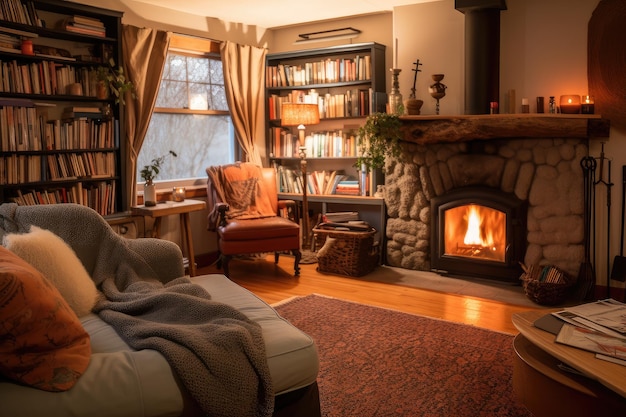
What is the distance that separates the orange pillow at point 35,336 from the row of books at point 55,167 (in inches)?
104

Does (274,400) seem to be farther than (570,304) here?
No

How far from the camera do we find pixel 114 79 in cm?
472

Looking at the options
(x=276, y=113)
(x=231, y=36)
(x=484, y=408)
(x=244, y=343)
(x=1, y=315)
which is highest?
(x=231, y=36)

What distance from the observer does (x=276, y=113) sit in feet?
20.4

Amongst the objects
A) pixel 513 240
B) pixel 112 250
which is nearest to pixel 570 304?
pixel 513 240

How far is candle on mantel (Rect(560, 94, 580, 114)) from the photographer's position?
439 centimetres

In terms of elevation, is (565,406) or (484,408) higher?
(565,406)

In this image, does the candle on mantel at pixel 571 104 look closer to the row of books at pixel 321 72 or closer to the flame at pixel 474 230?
the flame at pixel 474 230

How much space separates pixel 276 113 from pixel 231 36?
2.89 feet

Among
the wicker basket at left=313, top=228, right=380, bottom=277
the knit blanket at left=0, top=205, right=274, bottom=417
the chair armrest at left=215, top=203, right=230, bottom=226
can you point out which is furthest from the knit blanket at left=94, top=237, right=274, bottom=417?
the wicker basket at left=313, top=228, right=380, bottom=277

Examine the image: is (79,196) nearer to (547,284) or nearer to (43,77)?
(43,77)

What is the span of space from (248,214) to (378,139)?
4.32 ft

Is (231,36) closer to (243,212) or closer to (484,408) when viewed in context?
(243,212)

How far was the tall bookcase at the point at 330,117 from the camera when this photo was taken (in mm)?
5648
